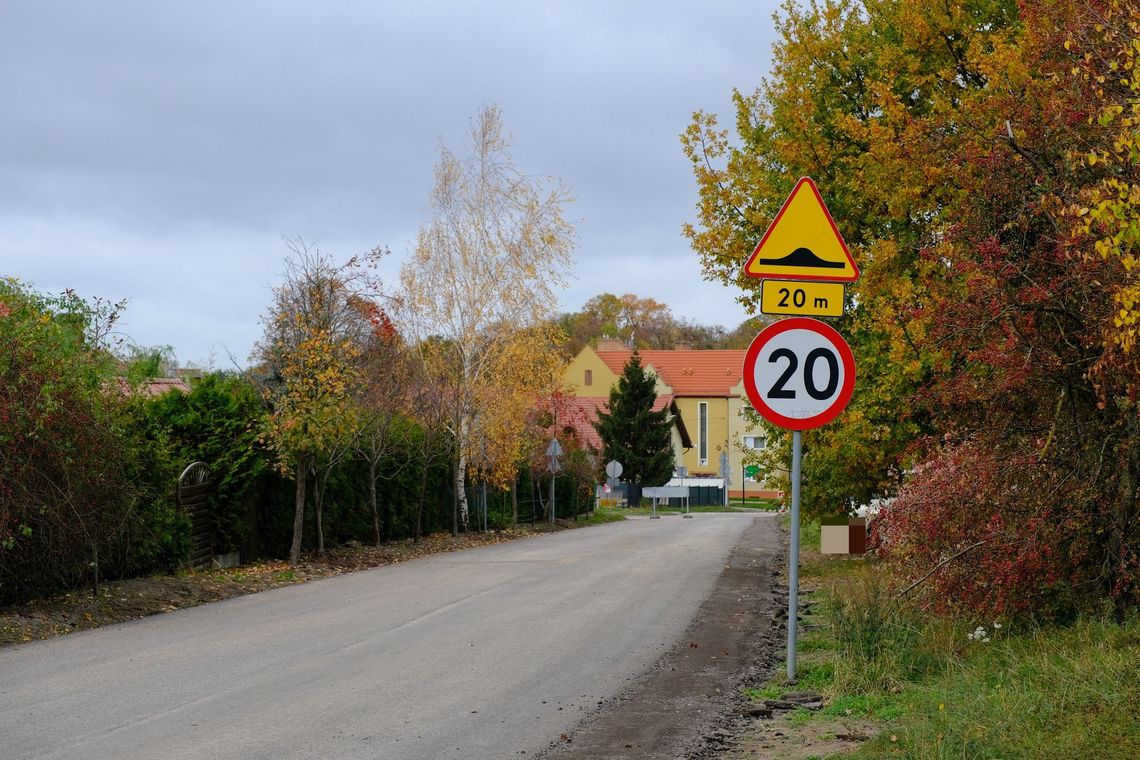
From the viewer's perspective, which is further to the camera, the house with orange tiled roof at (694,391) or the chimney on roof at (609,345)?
the chimney on roof at (609,345)

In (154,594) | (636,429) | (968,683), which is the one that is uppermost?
(636,429)

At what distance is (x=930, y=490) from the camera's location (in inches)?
430

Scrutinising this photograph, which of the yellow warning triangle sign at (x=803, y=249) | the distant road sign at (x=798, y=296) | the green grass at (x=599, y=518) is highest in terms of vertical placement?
the yellow warning triangle sign at (x=803, y=249)

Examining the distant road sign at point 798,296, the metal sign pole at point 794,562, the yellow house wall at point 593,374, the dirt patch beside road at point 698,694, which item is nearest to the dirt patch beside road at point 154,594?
the dirt patch beside road at point 698,694

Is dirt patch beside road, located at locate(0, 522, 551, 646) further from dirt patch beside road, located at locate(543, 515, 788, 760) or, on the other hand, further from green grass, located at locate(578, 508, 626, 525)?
green grass, located at locate(578, 508, 626, 525)

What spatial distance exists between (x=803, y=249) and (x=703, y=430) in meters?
84.7

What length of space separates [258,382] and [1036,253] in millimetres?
14880

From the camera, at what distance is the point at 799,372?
8.97m

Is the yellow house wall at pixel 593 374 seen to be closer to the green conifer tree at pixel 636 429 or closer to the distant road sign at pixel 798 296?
the green conifer tree at pixel 636 429

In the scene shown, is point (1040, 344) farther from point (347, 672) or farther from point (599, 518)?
→ point (599, 518)

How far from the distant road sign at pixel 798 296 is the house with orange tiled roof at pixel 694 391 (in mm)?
79534

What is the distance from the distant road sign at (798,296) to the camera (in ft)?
29.8

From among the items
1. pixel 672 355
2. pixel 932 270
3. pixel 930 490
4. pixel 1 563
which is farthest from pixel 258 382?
pixel 672 355

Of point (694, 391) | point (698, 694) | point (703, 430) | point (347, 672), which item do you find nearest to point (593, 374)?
point (694, 391)
